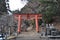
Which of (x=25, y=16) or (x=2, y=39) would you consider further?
(x=25, y=16)

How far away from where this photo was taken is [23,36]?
1029 inches

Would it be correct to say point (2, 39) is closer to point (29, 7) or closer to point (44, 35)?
point (44, 35)

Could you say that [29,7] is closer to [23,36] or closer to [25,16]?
[25,16]

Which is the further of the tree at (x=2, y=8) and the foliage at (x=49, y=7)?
the tree at (x=2, y=8)

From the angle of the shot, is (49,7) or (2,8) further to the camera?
(2,8)

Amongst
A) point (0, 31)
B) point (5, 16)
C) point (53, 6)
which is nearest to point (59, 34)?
point (53, 6)

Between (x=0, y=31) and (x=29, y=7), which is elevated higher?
(x=29, y=7)

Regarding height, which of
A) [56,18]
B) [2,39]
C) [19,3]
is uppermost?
[19,3]

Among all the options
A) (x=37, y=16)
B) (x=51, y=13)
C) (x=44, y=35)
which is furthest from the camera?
(x=37, y=16)

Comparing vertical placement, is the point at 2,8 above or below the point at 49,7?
above

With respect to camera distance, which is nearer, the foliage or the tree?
the foliage

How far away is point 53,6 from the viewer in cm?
2516

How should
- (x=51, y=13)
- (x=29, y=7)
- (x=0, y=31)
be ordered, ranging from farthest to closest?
(x=29, y=7) → (x=0, y=31) → (x=51, y=13)

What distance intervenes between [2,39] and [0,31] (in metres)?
10.4
